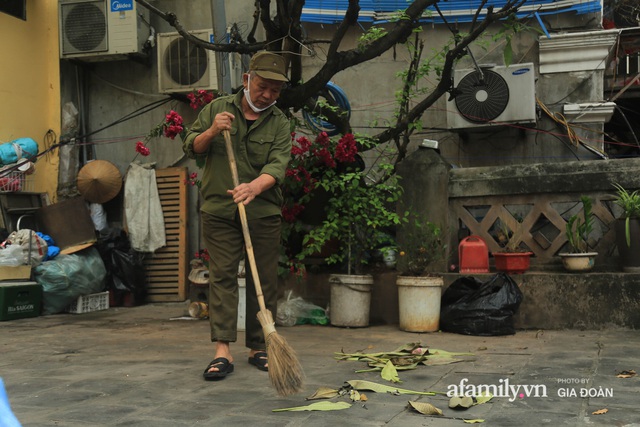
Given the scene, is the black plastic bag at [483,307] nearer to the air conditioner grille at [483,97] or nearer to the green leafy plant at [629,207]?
the green leafy plant at [629,207]

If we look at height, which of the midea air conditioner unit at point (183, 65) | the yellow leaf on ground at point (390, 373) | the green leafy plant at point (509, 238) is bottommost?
the yellow leaf on ground at point (390, 373)

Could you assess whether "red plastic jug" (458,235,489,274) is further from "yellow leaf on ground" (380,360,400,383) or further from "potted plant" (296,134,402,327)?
"yellow leaf on ground" (380,360,400,383)

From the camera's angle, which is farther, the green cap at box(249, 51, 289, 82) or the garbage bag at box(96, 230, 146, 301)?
the garbage bag at box(96, 230, 146, 301)

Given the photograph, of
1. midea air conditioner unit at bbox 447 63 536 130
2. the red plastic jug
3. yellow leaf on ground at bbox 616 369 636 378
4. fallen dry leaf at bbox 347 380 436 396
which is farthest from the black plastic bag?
midea air conditioner unit at bbox 447 63 536 130

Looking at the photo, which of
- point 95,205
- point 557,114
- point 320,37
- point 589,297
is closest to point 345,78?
point 320,37

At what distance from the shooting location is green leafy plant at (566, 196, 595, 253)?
232 inches

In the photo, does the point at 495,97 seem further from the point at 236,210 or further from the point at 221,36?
the point at 236,210

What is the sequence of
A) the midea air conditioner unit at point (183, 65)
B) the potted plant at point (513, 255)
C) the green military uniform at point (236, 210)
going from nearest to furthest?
the green military uniform at point (236, 210) → the potted plant at point (513, 255) → the midea air conditioner unit at point (183, 65)

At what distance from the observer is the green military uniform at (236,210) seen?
4098mm

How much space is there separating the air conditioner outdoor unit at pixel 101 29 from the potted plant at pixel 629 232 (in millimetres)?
6012

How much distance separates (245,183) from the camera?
4.00m

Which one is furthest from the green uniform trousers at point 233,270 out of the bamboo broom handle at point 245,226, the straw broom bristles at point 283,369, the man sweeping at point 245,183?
the straw broom bristles at point 283,369

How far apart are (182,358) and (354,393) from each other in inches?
62.9

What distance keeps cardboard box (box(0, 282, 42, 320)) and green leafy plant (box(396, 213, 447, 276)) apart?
12.8ft
